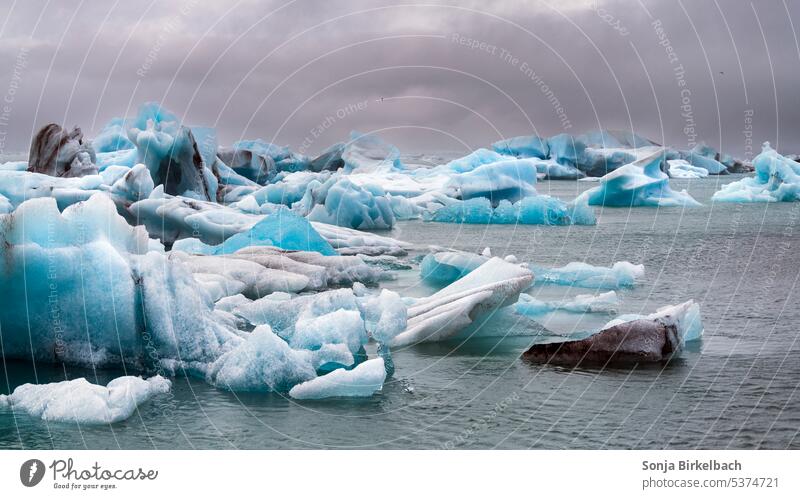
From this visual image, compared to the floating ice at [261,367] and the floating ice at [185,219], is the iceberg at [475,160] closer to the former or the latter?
the floating ice at [185,219]

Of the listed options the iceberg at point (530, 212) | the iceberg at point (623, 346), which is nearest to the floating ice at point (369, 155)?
the iceberg at point (530, 212)

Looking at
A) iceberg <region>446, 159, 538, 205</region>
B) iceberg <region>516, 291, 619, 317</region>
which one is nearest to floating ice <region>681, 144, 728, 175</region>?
iceberg <region>446, 159, 538, 205</region>

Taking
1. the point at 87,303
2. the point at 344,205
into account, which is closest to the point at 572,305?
the point at 87,303

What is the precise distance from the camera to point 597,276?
13.5 meters

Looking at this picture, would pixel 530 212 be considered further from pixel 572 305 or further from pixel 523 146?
pixel 523 146

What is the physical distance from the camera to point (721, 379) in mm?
7898

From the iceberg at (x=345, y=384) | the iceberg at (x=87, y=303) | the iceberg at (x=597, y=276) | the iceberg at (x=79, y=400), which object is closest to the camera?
the iceberg at (x=79, y=400)

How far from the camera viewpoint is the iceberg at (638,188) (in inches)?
1225

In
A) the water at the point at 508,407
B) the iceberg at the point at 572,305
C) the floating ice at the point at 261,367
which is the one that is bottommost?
the water at the point at 508,407

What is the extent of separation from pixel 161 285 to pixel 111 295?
→ 0.47 meters

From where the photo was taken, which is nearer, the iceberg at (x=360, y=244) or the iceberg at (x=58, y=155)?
the iceberg at (x=360, y=244)

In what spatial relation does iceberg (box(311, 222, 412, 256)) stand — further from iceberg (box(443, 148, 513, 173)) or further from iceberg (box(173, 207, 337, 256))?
iceberg (box(443, 148, 513, 173))

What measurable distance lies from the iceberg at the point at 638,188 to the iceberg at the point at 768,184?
2540 mm

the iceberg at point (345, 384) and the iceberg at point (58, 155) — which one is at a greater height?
the iceberg at point (58, 155)
